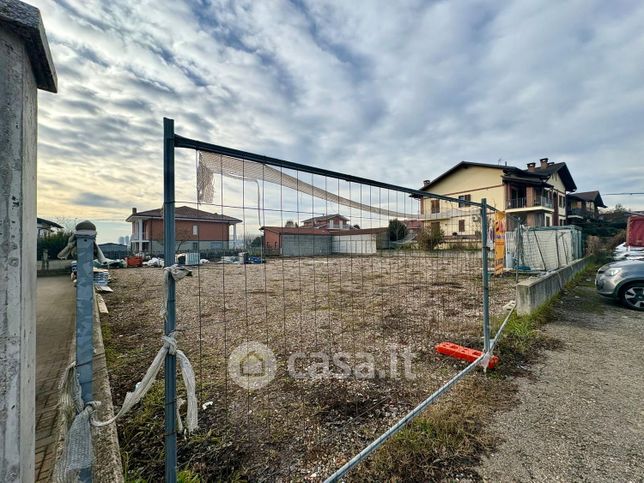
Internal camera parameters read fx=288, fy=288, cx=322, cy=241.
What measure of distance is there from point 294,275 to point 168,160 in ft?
36.1

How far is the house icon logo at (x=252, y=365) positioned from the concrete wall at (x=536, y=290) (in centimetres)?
428

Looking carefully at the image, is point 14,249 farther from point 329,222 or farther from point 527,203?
point 527,203

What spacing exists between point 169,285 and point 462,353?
3347 millimetres

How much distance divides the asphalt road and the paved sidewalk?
120 inches

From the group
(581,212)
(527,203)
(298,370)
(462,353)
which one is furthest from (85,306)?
(581,212)

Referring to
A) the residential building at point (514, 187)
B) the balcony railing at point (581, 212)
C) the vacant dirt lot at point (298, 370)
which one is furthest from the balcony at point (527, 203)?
the vacant dirt lot at point (298, 370)

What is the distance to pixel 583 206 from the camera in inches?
1521

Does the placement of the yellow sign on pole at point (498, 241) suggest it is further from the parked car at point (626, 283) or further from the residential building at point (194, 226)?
the residential building at point (194, 226)

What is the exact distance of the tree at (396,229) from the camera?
3395mm

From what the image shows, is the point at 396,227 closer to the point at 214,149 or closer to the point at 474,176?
the point at 214,149

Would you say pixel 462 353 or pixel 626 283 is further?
pixel 626 283

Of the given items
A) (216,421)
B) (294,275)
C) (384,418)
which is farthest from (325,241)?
(294,275)

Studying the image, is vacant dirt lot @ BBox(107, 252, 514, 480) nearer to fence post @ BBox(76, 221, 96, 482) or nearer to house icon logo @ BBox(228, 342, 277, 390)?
house icon logo @ BBox(228, 342, 277, 390)

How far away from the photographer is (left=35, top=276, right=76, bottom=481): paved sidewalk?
2.10 meters
